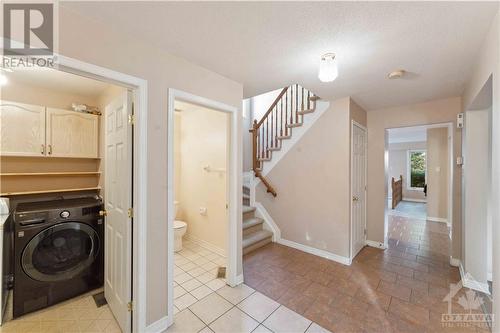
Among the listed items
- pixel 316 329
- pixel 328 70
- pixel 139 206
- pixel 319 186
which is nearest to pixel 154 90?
pixel 139 206

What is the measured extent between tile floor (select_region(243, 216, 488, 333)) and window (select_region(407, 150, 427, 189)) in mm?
5756

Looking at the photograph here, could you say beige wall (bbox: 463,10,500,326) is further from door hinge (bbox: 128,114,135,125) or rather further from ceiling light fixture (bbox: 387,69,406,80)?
door hinge (bbox: 128,114,135,125)

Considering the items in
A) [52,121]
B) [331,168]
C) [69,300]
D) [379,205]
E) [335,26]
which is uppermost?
[335,26]

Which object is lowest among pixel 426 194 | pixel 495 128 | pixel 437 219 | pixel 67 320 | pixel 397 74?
pixel 67 320

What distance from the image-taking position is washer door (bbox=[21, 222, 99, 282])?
193cm

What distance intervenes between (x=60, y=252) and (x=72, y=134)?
1.39 m

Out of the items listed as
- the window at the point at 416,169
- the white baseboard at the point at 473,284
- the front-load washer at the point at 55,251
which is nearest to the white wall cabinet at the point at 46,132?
the front-load washer at the point at 55,251

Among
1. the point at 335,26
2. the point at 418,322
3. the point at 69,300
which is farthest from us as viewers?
the point at 69,300

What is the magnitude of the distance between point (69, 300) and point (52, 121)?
1978 millimetres

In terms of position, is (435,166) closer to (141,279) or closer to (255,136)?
(255,136)

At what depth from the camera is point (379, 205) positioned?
350 centimetres

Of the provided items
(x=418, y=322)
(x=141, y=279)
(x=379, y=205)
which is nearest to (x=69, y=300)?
(x=141, y=279)

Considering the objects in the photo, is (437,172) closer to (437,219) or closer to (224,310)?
(437,219)

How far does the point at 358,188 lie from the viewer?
3266 mm
